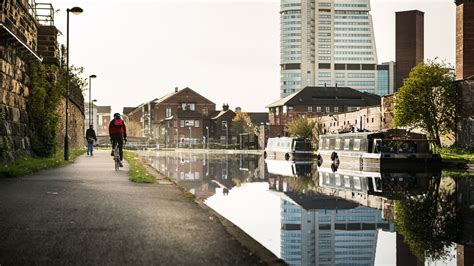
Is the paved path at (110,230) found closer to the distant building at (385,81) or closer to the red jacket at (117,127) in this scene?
the red jacket at (117,127)

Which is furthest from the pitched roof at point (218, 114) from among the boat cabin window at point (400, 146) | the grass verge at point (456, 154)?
the boat cabin window at point (400, 146)

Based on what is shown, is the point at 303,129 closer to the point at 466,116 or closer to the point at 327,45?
the point at 466,116

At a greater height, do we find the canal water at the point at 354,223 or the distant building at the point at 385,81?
the distant building at the point at 385,81

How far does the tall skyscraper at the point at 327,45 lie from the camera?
183 metres

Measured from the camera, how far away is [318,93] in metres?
118

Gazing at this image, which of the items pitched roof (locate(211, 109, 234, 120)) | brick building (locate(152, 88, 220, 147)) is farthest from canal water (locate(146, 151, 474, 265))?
pitched roof (locate(211, 109, 234, 120))

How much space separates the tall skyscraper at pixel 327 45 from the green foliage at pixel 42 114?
154 m

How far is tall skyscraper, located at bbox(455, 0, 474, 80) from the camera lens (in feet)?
157

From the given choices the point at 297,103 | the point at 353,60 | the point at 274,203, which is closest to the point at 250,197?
the point at 274,203

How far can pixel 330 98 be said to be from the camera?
117m

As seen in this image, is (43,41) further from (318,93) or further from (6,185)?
(318,93)

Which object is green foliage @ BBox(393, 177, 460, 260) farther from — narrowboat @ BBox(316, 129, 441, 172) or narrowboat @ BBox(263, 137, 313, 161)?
narrowboat @ BBox(263, 137, 313, 161)

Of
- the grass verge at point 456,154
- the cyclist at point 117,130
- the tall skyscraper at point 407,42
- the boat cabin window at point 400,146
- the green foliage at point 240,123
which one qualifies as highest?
the tall skyscraper at point 407,42

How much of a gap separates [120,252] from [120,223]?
6.49ft
